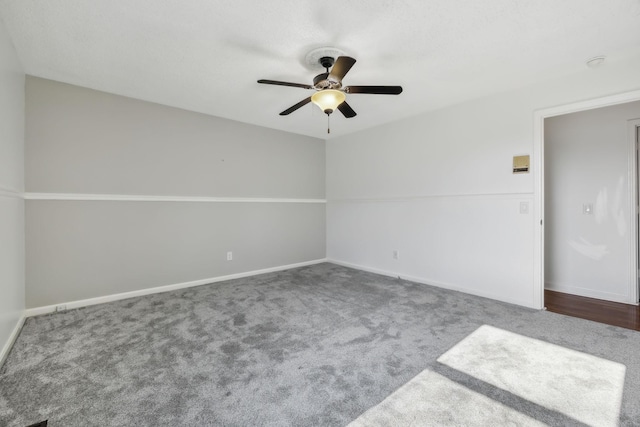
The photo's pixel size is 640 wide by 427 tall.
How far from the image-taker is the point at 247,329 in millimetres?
2475

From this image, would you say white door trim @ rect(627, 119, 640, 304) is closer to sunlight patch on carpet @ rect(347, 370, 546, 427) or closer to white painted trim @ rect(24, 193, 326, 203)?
sunlight patch on carpet @ rect(347, 370, 546, 427)

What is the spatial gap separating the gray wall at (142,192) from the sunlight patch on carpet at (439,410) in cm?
310

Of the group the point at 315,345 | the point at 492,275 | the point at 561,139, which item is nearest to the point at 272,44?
the point at 315,345

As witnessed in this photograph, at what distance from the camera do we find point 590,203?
331 cm

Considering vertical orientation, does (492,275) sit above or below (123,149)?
below

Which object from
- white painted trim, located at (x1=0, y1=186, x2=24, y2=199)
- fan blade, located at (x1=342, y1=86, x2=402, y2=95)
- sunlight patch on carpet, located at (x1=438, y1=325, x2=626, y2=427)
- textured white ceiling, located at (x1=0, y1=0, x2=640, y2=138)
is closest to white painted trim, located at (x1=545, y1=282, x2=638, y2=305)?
sunlight patch on carpet, located at (x1=438, y1=325, x2=626, y2=427)

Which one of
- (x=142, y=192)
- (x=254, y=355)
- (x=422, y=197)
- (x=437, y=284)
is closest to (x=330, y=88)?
(x=254, y=355)

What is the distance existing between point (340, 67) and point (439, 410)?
2.21 meters

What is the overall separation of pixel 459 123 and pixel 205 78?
9.75ft

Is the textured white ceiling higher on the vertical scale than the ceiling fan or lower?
higher

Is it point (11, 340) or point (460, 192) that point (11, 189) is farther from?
point (460, 192)

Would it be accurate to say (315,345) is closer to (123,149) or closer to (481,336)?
(481,336)

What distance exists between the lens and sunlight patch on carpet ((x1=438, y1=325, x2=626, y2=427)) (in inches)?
59.4

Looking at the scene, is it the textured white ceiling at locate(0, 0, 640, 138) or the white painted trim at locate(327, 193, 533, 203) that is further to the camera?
the white painted trim at locate(327, 193, 533, 203)
